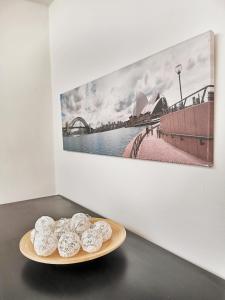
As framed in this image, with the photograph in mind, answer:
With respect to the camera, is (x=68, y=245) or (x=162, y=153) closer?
(x=68, y=245)

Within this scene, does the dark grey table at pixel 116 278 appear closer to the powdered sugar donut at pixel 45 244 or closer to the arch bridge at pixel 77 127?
the powdered sugar donut at pixel 45 244

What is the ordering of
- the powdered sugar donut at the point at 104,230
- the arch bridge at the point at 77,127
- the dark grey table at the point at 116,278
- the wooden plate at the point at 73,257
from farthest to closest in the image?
the arch bridge at the point at 77,127 → the powdered sugar donut at the point at 104,230 → the wooden plate at the point at 73,257 → the dark grey table at the point at 116,278

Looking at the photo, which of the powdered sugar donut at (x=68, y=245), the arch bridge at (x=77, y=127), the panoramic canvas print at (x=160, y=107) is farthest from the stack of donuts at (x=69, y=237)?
the arch bridge at (x=77, y=127)

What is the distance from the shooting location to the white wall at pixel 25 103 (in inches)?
82.8

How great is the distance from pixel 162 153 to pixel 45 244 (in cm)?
60

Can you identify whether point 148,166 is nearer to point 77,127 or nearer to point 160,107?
point 160,107

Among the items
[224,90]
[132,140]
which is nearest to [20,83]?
[132,140]

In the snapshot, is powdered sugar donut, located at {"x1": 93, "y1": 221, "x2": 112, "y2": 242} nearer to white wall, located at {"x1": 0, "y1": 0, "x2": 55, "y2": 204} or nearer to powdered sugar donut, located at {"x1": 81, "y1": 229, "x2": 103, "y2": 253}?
powdered sugar donut, located at {"x1": 81, "y1": 229, "x2": 103, "y2": 253}

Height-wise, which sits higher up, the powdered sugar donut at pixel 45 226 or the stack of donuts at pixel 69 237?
the powdered sugar donut at pixel 45 226

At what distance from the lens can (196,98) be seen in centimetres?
94

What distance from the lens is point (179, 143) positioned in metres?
1.04

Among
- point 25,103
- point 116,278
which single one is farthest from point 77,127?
point 116,278

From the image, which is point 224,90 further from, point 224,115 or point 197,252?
point 197,252

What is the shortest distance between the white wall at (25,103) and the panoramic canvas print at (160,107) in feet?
2.45
